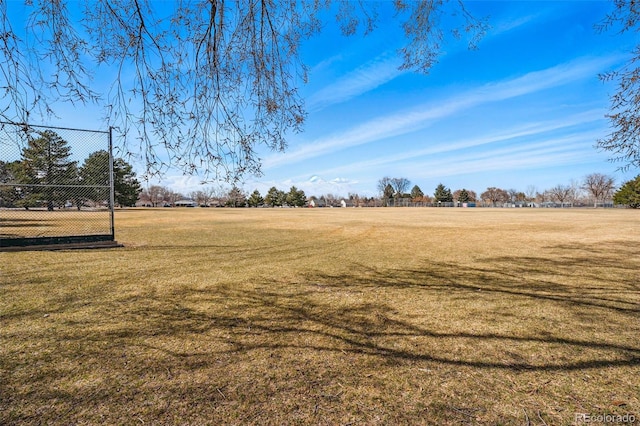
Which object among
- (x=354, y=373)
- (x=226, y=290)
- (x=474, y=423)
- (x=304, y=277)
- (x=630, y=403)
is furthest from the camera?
(x=304, y=277)

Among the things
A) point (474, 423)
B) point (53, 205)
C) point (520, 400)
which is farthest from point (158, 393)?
point (53, 205)

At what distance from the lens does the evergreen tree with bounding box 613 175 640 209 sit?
66938 mm

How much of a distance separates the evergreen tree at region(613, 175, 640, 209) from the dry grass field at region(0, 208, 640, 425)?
286ft

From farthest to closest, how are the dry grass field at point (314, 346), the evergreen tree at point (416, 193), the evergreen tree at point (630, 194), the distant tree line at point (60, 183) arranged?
1. the evergreen tree at point (416, 193)
2. the evergreen tree at point (630, 194)
3. the distant tree line at point (60, 183)
4. the dry grass field at point (314, 346)

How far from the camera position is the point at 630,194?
70.0 m

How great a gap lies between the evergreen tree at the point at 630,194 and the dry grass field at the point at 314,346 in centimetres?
8709

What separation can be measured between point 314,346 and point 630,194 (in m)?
99.1

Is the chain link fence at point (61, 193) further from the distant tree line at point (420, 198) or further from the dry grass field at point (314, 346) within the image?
the distant tree line at point (420, 198)

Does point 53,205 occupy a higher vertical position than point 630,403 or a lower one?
higher

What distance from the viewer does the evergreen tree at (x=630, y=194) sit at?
66938 millimetres

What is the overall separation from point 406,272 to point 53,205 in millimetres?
13015

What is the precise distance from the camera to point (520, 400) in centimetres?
259

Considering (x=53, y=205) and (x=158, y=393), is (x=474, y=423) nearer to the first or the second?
(x=158, y=393)

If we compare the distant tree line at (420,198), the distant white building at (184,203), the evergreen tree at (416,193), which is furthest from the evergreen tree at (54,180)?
the evergreen tree at (416,193)
